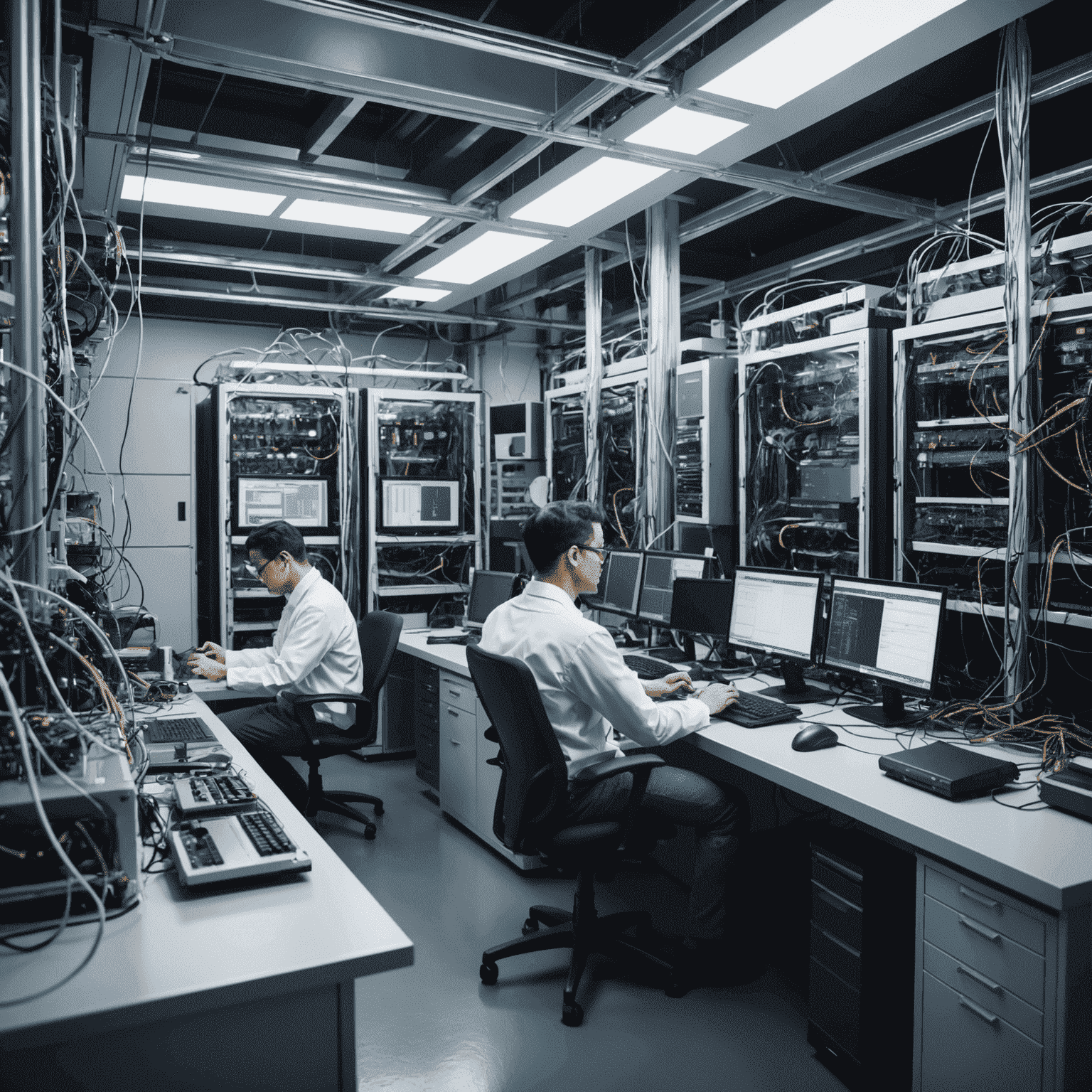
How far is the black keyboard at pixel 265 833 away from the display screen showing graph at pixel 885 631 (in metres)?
1.66

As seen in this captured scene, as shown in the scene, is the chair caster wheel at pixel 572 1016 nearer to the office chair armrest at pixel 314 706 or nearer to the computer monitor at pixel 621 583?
the office chair armrest at pixel 314 706

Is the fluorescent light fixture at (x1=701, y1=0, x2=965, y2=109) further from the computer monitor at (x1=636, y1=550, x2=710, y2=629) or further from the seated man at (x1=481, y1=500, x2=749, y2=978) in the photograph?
the computer monitor at (x1=636, y1=550, x2=710, y2=629)

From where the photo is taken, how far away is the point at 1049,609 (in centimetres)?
247

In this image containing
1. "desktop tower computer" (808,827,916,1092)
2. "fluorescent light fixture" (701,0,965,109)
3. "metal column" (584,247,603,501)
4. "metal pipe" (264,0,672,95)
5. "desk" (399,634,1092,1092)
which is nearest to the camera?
"desk" (399,634,1092,1092)

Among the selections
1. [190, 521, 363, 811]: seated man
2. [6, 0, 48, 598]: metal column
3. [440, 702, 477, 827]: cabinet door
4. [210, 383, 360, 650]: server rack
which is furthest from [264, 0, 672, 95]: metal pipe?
[210, 383, 360, 650]: server rack

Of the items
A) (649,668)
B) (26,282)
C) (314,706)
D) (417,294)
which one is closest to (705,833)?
(649,668)

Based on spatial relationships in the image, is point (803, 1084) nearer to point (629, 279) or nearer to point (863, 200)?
point (863, 200)

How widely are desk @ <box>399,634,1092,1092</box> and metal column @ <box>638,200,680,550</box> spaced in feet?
6.75

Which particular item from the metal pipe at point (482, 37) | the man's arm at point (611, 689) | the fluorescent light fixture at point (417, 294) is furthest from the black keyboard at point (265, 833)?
the fluorescent light fixture at point (417, 294)

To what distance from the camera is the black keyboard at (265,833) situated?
1495 mm

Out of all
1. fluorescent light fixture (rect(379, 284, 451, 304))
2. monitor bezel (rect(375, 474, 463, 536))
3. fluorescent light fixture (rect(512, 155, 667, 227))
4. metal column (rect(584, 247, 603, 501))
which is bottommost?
monitor bezel (rect(375, 474, 463, 536))

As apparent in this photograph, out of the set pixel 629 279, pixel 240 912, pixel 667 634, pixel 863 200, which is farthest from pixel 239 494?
pixel 240 912

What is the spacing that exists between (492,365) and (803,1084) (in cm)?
550

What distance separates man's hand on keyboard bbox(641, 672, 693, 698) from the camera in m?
2.78
